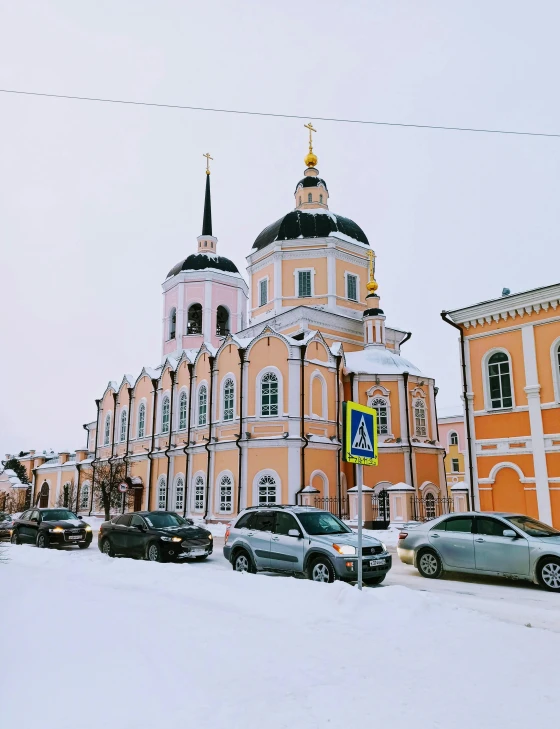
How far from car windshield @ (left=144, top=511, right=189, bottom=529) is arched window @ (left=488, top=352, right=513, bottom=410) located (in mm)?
10671

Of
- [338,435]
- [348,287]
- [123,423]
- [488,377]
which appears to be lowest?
[338,435]

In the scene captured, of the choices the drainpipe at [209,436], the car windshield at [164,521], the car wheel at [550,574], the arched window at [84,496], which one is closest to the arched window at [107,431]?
the arched window at [84,496]

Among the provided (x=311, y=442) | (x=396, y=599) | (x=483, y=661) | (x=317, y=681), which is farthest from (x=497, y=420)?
(x=317, y=681)

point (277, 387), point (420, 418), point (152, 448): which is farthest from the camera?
point (152, 448)

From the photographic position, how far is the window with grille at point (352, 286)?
34594 millimetres

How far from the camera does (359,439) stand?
917 cm

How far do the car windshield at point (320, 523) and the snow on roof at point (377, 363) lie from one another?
19.4m

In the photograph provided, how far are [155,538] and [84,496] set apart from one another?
103ft

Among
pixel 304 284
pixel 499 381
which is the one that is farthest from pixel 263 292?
pixel 499 381

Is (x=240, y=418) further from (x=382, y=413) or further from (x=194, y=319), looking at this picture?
(x=194, y=319)

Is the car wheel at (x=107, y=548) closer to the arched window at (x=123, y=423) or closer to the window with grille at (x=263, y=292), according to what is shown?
the window with grille at (x=263, y=292)

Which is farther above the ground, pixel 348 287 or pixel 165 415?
pixel 348 287

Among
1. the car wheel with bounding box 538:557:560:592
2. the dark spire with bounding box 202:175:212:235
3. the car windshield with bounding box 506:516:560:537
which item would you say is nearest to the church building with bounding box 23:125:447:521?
the dark spire with bounding box 202:175:212:235

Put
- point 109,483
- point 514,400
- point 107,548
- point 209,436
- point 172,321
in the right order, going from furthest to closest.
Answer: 1. point 172,321
2. point 109,483
3. point 209,436
4. point 514,400
5. point 107,548
